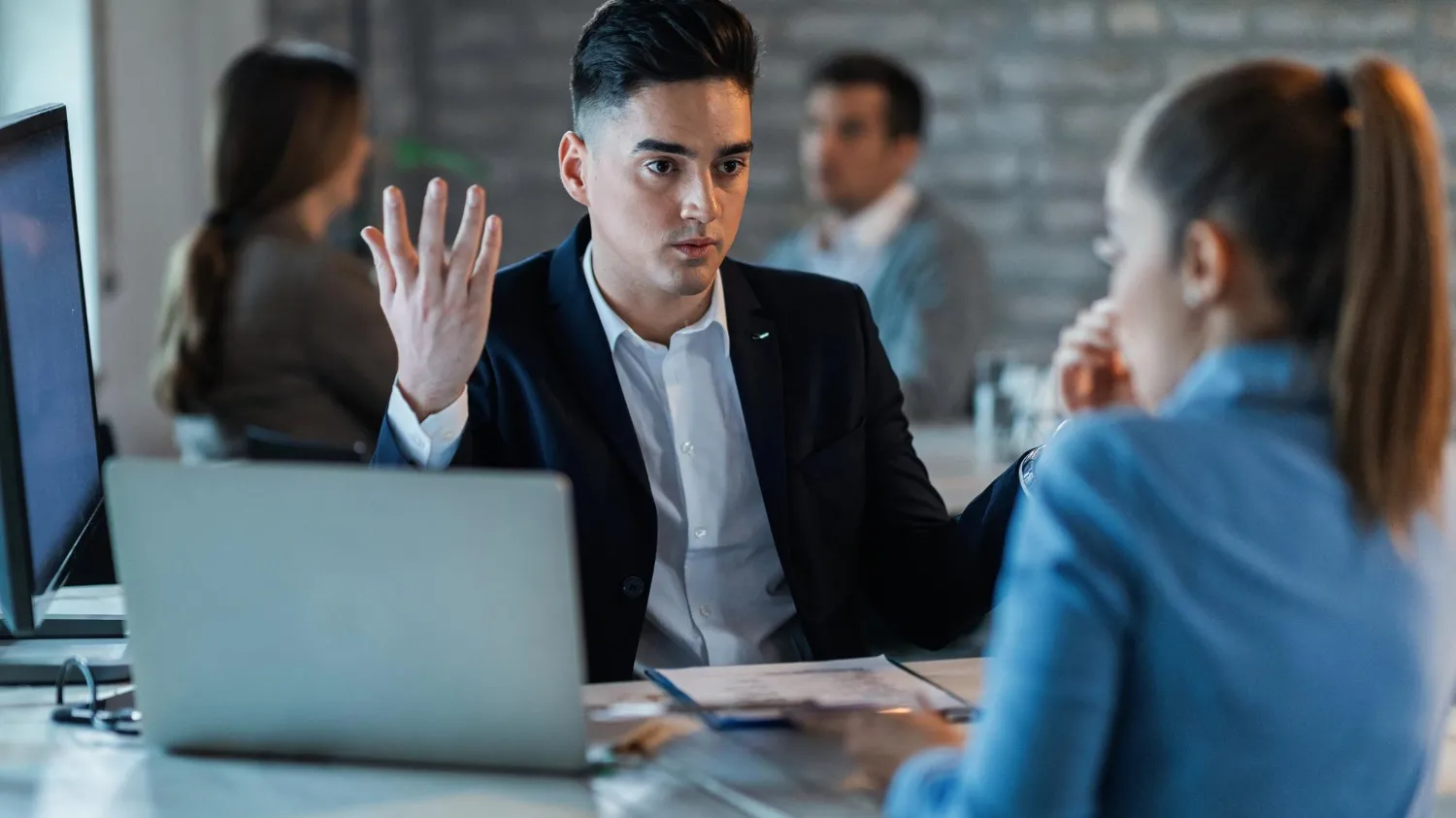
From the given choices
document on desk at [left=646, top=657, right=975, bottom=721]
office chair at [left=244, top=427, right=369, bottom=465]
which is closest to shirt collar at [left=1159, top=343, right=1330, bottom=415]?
document on desk at [left=646, top=657, right=975, bottom=721]

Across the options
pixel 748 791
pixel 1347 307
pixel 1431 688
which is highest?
pixel 1347 307

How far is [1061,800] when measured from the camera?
898 millimetres

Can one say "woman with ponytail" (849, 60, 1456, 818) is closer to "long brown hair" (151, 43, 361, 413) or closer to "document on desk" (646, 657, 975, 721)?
"document on desk" (646, 657, 975, 721)

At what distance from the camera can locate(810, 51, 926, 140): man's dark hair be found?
400cm

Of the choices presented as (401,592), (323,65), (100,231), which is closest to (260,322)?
(323,65)

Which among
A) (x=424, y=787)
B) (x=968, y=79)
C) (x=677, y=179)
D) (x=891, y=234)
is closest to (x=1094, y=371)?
(x=677, y=179)

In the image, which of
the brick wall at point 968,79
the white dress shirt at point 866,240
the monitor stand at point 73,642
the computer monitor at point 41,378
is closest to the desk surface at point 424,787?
the computer monitor at point 41,378

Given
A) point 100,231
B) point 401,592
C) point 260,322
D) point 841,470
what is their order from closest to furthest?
point 401,592, point 841,470, point 260,322, point 100,231

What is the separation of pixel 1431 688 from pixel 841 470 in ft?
2.64

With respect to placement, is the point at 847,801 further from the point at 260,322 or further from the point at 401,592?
the point at 260,322

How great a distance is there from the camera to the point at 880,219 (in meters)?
4.01

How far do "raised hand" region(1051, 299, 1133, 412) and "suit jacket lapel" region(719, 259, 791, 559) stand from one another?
1.03 feet

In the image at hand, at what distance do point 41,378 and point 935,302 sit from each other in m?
2.82

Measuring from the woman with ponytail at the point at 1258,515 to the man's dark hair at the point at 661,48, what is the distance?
Answer: 2.47ft
